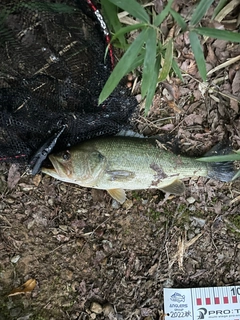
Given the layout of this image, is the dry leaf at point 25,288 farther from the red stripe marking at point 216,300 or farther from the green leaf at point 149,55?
the green leaf at point 149,55

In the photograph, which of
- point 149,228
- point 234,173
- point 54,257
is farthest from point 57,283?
point 234,173

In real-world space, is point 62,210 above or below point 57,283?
above

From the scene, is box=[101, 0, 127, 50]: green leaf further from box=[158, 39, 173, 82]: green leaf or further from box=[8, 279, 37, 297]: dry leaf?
box=[8, 279, 37, 297]: dry leaf

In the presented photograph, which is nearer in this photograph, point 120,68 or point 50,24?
point 120,68

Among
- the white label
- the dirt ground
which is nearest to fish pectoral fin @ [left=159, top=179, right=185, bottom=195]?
the dirt ground

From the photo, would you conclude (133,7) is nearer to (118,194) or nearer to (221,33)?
(221,33)

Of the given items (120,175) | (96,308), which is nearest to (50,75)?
(120,175)

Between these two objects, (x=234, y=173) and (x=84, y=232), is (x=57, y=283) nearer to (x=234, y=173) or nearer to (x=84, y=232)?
(x=84, y=232)

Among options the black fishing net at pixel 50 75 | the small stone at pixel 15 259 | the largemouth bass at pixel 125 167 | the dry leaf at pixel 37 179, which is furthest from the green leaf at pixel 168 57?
the small stone at pixel 15 259
